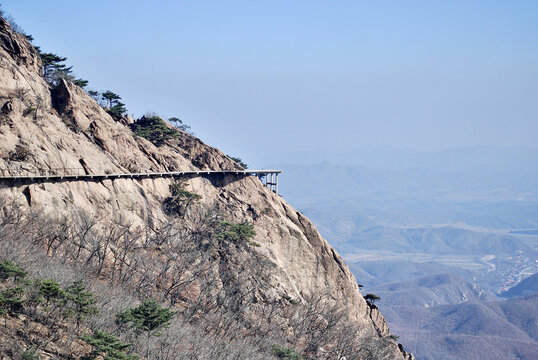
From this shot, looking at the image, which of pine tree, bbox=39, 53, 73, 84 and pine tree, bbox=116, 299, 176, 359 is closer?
pine tree, bbox=116, 299, 176, 359

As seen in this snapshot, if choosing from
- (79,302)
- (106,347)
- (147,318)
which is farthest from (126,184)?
(106,347)

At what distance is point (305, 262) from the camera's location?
7012 centimetres

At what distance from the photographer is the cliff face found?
53906 millimetres

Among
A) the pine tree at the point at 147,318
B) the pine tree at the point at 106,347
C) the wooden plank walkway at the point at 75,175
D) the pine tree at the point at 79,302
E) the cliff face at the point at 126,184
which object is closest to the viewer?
the pine tree at the point at 106,347

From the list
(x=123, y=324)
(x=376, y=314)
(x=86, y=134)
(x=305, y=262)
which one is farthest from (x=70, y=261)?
(x=376, y=314)

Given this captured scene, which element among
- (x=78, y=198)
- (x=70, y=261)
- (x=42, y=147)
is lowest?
(x=70, y=261)

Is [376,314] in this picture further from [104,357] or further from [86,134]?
[104,357]

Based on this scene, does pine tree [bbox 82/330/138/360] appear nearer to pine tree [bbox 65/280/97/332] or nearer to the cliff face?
pine tree [bbox 65/280/97/332]

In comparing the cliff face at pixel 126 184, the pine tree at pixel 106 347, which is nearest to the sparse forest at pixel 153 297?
the pine tree at pixel 106 347

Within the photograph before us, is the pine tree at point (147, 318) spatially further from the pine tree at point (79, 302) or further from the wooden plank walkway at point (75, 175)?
the wooden plank walkway at point (75, 175)

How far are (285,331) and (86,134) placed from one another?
82.5ft

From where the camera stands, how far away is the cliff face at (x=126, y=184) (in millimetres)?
53906

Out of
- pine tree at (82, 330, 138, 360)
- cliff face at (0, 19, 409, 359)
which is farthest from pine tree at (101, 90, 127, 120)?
pine tree at (82, 330, 138, 360)

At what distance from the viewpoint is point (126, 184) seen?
6084cm
